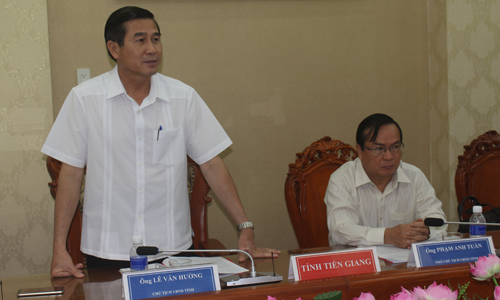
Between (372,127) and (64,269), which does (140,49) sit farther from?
(372,127)

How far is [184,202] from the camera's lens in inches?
83.0

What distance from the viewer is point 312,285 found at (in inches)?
54.1

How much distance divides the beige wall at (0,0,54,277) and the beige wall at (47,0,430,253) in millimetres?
172

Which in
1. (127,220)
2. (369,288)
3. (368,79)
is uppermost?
(368,79)

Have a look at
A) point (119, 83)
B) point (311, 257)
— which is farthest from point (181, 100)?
point (311, 257)

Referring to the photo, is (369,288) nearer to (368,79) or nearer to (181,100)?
(181,100)

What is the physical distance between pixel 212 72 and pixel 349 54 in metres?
0.99

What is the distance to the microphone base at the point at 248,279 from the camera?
4.76 feet

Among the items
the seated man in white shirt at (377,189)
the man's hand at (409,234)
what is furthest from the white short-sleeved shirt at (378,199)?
the man's hand at (409,234)

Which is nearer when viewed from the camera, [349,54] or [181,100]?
[181,100]

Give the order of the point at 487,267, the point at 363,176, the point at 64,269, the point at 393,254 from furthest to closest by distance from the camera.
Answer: the point at 363,176, the point at 393,254, the point at 64,269, the point at 487,267

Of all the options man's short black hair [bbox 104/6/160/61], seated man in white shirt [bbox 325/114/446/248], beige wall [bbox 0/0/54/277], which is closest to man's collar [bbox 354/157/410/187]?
seated man in white shirt [bbox 325/114/446/248]

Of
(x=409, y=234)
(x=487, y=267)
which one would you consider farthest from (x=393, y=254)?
(x=487, y=267)

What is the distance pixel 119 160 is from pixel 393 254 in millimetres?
1146
